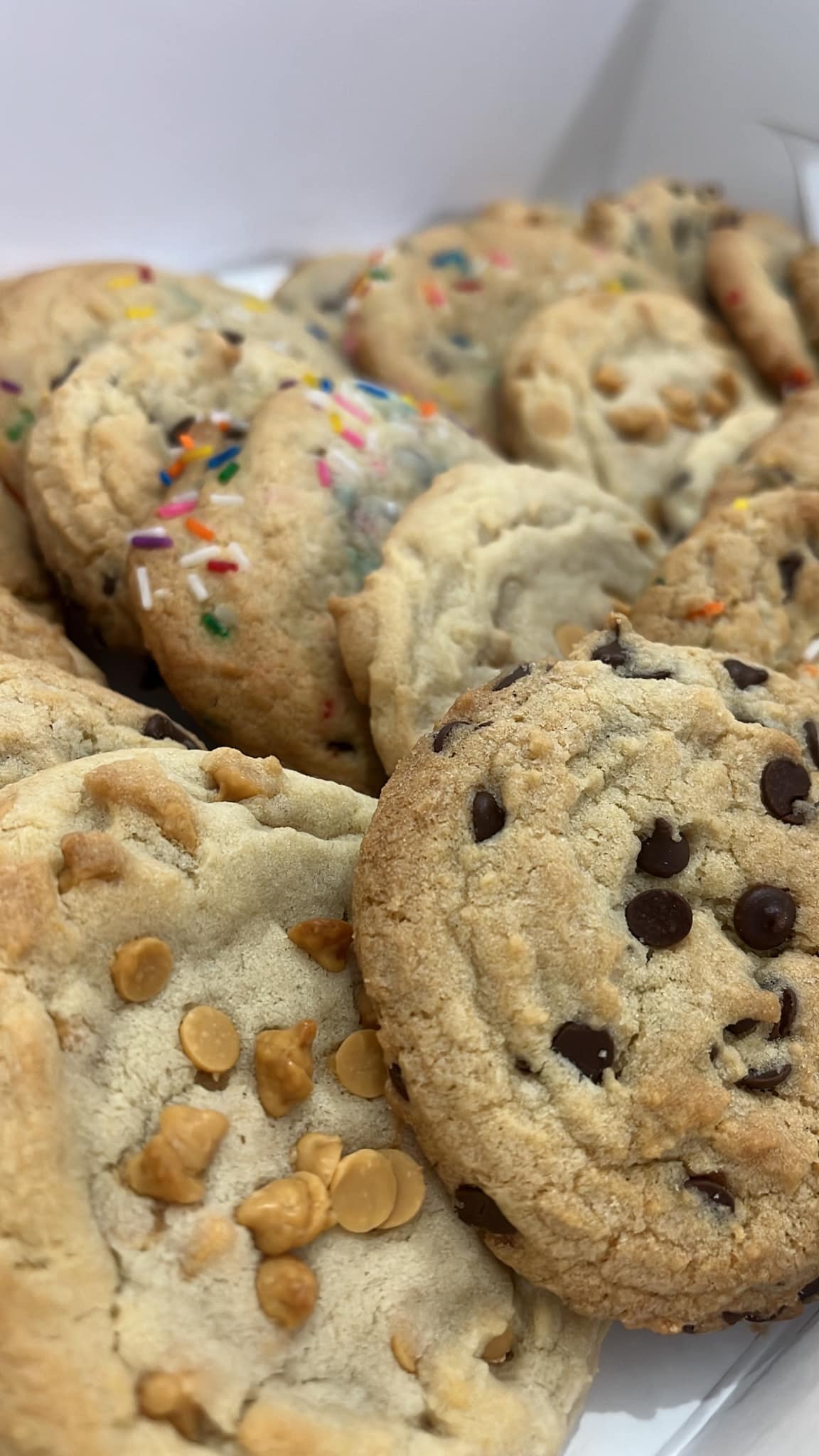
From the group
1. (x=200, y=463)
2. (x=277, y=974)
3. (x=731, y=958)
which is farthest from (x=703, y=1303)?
(x=200, y=463)

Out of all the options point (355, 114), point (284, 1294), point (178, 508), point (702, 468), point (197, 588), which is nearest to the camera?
point (284, 1294)

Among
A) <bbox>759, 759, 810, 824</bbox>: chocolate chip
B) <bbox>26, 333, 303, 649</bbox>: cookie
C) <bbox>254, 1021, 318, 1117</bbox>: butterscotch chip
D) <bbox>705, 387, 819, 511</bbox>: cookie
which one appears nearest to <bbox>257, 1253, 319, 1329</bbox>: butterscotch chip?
<bbox>254, 1021, 318, 1117</bbox>: butterscotch chip

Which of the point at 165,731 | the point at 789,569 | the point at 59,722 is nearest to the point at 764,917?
the point at 789,569

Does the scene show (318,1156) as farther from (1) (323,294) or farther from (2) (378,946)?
(1) (323,294)

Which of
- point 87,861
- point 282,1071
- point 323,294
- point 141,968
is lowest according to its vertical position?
point 282,1071

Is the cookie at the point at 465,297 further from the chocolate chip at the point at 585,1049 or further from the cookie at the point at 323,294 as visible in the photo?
the chocolate chip at the point at 585,1049

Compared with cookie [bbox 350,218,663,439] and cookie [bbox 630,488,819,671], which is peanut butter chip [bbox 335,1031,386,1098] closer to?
cookie [bbox 630,488,819,671]

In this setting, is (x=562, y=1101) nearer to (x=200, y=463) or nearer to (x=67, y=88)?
(x=200, y=463)
